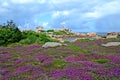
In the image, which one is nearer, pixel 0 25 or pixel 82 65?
pixel 82 65

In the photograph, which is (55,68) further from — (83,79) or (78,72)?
(83,79)

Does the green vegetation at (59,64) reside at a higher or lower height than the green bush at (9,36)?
lower

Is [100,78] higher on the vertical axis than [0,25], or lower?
lower

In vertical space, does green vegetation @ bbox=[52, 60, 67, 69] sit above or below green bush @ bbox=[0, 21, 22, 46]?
below

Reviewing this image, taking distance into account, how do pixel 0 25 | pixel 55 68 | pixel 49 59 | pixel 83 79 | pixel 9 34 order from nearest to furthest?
pixel 83 79, pixel 55 68, pixel 49 59, pixel 9 34, pixel 0 25


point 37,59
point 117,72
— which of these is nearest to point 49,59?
point 37,59

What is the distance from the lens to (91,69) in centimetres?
1720

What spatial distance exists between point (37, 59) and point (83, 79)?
8.26 m

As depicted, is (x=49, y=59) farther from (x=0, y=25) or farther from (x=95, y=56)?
(x=0, y=25)

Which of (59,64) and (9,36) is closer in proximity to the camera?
(59,64)

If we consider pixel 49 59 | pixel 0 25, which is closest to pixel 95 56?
pixel 49 59

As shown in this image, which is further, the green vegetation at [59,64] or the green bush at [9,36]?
the green bush at [9,36]

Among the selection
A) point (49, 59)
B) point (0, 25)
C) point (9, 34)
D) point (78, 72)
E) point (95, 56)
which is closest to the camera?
point (78, 72)

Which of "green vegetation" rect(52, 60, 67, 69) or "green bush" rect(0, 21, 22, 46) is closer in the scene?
"green vegetation" rect(52, 60, 67, 69)
